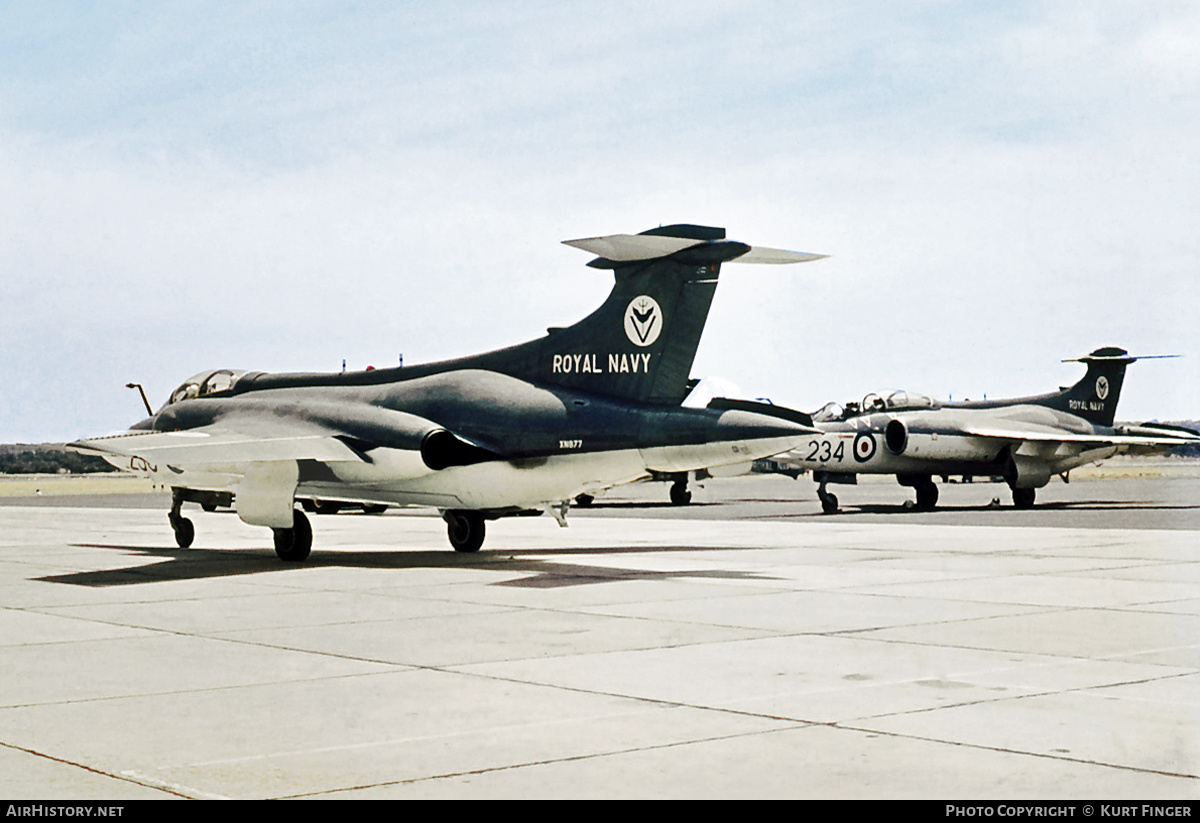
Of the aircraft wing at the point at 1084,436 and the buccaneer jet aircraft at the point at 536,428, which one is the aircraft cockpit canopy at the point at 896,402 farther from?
the buccaneer jet aircraft at the point at 536,428

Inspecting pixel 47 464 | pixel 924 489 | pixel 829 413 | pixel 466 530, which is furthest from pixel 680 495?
pixel 47 464

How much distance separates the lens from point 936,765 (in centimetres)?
549

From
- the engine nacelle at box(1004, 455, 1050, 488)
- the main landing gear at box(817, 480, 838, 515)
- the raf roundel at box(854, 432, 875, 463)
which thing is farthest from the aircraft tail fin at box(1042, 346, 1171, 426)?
the main landing gear at box(817, 480, 838, 515)

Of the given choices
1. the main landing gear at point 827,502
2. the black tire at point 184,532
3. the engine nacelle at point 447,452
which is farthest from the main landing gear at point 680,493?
the engine nacelle at point 447,452

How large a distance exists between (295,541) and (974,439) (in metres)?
21.9

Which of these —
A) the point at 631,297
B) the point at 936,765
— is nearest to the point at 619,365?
the point at 631,297

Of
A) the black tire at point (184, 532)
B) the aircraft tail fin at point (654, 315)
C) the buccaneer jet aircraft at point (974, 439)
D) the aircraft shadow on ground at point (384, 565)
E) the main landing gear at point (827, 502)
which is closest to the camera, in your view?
the aircraft shadow on ground at point (384, 565)

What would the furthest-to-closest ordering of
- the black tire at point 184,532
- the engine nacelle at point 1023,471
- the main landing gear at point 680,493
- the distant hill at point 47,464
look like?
the distant hill at point 47,464
the main landing gear at point 680,493
the engine nacelle at point 1023,471
the black tire at point 184,532

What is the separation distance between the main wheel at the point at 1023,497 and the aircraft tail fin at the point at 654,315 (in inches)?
783

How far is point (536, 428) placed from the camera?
16.5 meters

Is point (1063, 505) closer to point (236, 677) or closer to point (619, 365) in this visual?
point (619, 365)

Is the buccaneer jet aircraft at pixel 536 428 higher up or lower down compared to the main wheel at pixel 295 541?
higher up

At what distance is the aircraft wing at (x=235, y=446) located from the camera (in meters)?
15.8

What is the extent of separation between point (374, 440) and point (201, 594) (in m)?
4.08
